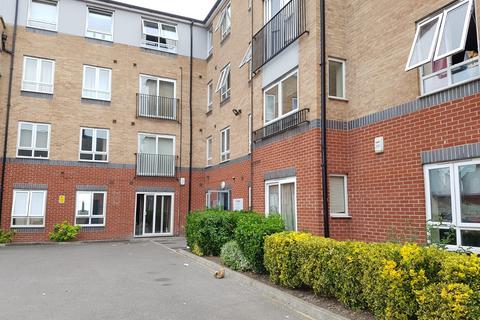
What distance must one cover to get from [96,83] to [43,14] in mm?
3688

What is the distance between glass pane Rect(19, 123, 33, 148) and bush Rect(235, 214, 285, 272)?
11.9 meters

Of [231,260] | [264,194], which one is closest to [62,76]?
[264,194]

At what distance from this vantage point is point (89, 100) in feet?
57.6

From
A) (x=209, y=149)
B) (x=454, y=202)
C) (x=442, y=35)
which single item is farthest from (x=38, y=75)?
(x=454, y=202)

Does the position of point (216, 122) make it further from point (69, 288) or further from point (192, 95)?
point (69, 288)

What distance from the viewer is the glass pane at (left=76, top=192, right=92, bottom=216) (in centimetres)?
1689

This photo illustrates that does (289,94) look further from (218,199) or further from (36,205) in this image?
(36,205)

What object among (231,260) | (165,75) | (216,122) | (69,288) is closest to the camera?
(69,288)

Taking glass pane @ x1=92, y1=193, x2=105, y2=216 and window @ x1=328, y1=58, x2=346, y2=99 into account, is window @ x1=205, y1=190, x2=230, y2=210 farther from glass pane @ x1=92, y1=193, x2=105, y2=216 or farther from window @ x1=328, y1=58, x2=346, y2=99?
window @ x1=328, y1=58, x2=346, y2=99

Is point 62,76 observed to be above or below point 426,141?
above

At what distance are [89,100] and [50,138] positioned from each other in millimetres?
2365

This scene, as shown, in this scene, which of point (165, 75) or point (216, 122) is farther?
point (165, 75)

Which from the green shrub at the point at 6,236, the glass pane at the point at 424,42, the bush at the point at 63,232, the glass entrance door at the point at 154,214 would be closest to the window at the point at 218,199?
the glass entrance door at the point at 154,214

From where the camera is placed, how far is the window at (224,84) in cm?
1644
